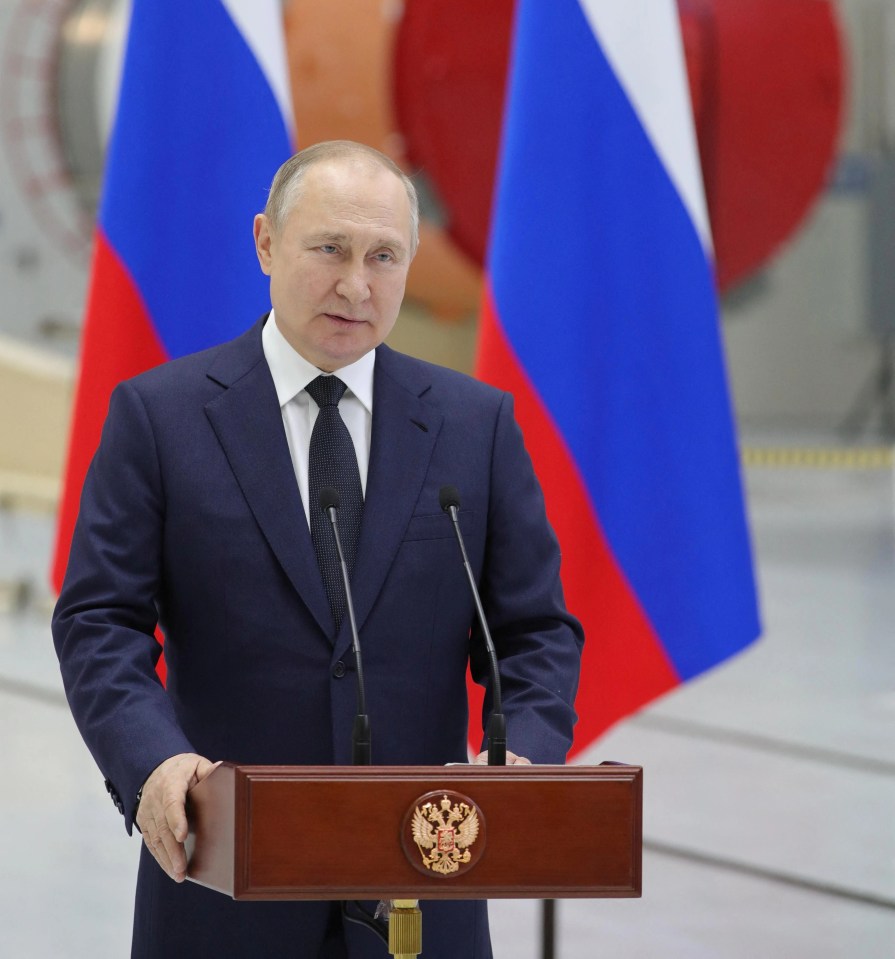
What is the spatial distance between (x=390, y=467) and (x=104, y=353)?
1.28m

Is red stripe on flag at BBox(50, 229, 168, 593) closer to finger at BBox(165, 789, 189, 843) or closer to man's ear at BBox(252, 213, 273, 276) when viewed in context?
man's ear at BBox(252, 213, 273, 276)

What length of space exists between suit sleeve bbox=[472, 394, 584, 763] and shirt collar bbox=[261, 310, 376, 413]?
A: 132 millimetres

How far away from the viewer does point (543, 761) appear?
1274 mm

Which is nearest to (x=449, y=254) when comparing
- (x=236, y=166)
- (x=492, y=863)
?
(x=236, y=166)

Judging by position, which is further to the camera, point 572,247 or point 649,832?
point 649,832

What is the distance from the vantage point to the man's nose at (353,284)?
50.0 inches

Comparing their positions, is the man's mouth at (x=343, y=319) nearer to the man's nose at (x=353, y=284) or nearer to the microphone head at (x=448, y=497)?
the man's nose at (x=353, y=284)

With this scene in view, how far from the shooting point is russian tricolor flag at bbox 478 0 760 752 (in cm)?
242

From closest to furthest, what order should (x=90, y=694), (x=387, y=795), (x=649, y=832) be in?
(x=387, y=795)
(x=90, y=694)
(x=649, y=832)

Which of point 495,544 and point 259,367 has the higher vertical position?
point 259,367

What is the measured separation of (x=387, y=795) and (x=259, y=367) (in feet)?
1.62

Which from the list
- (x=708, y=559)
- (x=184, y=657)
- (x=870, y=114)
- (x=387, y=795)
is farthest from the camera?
(x=870, y=114)

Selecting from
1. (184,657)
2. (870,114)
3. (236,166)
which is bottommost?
(184,657)

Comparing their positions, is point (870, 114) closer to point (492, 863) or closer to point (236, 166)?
point (236, 166)
